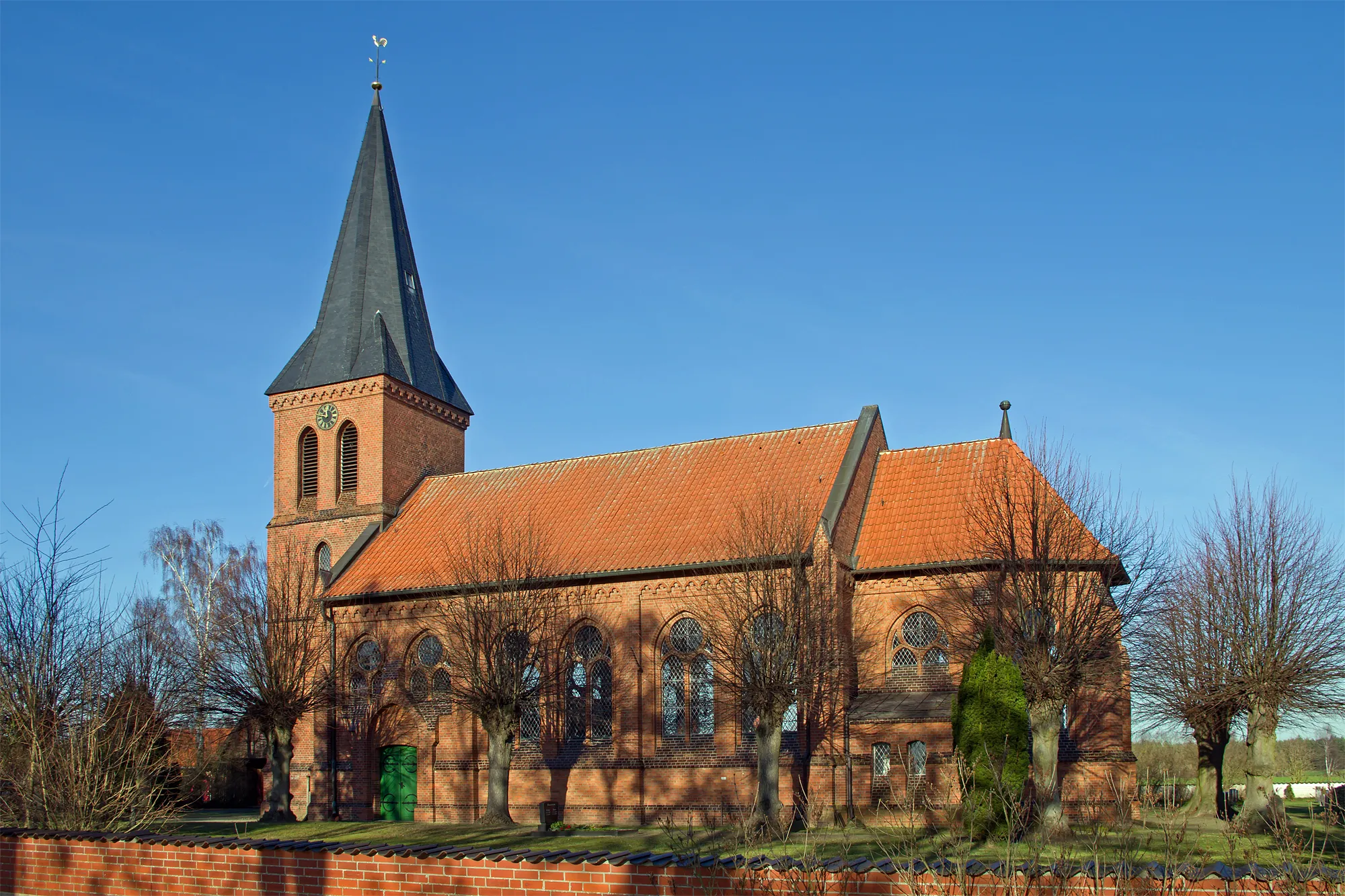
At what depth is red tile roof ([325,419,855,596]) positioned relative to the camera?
3178 cm

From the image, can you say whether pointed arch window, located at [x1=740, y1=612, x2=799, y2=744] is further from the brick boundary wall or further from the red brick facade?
the brick boundary wall

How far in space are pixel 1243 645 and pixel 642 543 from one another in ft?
50.4

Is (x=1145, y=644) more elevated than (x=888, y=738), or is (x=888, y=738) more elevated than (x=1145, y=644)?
(x=1145, y=644)

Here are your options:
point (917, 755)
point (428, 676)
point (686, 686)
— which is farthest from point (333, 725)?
point (917, 755)

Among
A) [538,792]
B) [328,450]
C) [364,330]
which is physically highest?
[364,330]

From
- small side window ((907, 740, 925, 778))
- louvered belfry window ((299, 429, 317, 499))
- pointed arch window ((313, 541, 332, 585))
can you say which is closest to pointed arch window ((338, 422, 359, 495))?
louvered belfry window ((299, 429, 317, 499))

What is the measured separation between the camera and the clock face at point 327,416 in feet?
129

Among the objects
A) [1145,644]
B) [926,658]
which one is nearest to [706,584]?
[926,658]

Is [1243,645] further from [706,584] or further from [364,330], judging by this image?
[364,330]

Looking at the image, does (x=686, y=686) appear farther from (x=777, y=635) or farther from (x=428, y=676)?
(x=428, y=676)

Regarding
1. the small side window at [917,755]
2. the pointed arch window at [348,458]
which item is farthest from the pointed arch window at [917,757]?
the pointed arch window at [348,458]

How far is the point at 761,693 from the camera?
26312mm

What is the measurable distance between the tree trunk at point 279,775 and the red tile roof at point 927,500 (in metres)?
17.1

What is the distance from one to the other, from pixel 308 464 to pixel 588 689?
47.4 feet
